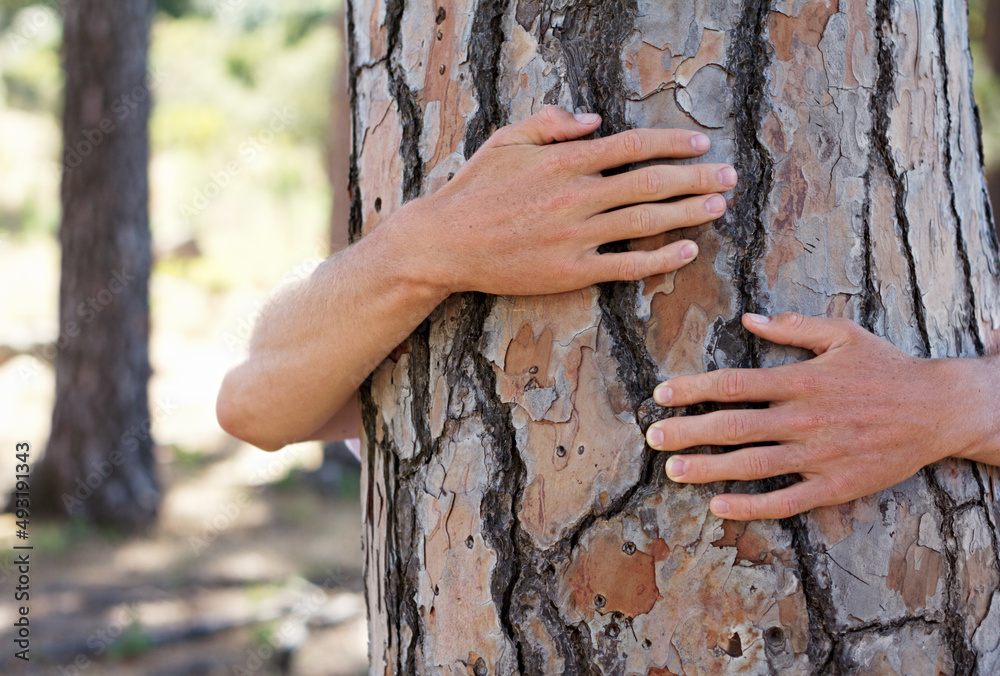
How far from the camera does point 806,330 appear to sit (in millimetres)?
1091

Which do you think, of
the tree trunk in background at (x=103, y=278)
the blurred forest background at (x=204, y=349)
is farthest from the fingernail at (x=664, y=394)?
the tree trunk in background at (x=103, y=278)

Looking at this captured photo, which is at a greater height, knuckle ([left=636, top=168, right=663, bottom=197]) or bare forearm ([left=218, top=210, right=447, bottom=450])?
knuckle ([left=636, top=168, right=663, bottom=197])

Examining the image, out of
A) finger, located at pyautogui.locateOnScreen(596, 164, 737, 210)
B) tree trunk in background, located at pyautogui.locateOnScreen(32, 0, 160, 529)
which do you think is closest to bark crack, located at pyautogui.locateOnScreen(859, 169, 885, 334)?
finger, located at pyautogui.locateOnScreen(596, 164, 737, 210)

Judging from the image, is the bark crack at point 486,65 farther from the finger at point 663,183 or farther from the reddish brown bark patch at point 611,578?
the reddish brown bark patch at point 611,578

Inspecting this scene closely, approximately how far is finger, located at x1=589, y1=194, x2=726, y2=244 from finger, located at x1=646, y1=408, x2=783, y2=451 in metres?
0.27

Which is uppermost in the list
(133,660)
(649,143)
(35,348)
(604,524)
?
(35,348)

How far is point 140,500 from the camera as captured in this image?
20.2ft

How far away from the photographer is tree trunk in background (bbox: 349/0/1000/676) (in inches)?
43.6

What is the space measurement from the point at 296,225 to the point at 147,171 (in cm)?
1115

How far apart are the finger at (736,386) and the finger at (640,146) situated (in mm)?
323

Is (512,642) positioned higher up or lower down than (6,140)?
lower down

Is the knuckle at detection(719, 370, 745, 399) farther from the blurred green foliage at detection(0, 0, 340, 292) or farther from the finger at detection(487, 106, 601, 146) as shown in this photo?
the blurred green foliage at detection(0, 0, 340, 292)

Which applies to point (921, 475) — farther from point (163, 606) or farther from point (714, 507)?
point (163, 606)

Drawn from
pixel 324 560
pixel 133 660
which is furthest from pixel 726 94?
pixel 324 560
